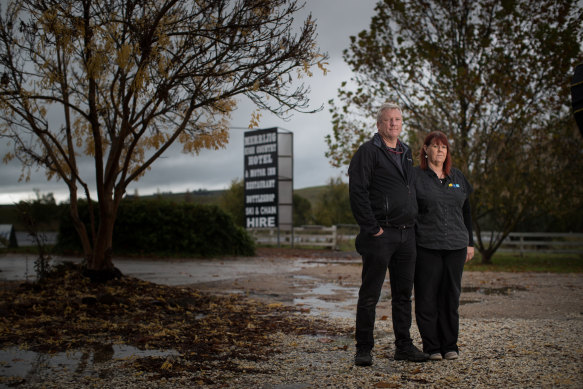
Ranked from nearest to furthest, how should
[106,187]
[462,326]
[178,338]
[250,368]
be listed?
[250,368] → [178,338] → [462,326] → [106,187]

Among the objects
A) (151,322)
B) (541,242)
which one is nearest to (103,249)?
Answer: (151,322)

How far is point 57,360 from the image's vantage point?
16.4 ft

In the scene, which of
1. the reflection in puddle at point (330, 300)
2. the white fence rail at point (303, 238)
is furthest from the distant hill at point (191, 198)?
the reflection in puddle at point (330, 300)

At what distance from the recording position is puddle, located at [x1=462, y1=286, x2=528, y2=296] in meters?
10.1

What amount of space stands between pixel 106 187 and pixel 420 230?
20.8 feet

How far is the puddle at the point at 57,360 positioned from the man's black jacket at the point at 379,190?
89.6 inches

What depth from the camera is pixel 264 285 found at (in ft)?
38.2

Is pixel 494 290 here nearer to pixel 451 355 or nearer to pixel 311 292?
pixel 311 292

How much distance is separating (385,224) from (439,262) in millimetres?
726

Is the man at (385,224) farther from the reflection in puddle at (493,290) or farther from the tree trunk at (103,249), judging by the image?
the tree trunk at (103,249)

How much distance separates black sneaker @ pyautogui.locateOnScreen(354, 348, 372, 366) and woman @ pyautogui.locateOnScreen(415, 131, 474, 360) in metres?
0.62

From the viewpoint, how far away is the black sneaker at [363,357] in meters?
4.71

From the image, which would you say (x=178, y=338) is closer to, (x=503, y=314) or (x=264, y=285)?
(x=503, y=314)

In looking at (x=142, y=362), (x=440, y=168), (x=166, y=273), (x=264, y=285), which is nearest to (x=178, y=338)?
(x=142, y=362)
